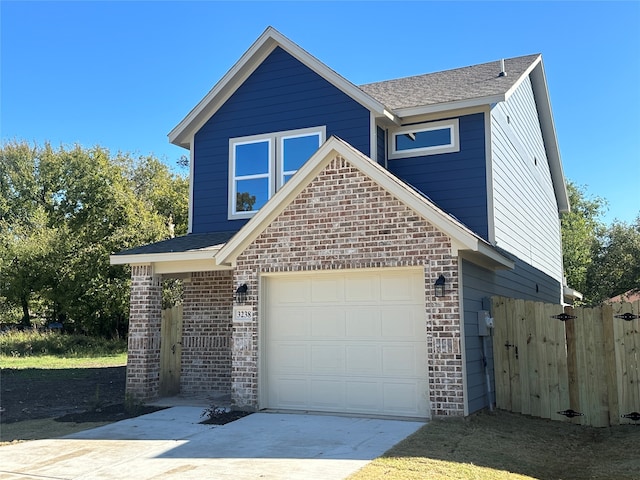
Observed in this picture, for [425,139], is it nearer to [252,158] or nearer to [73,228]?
[252,158]

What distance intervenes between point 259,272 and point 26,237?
28.9 meters

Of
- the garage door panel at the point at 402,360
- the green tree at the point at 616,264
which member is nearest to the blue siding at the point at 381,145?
the garage door panel at the point at 402,360

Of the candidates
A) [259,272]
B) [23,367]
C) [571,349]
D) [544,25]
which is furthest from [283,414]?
[23,367]

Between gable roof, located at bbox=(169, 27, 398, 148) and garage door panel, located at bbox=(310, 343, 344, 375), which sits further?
gable roof, located at bbox=(169, 27, 398, 148)

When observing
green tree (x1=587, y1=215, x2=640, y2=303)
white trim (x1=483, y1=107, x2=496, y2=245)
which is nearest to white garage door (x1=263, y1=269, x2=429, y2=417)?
Result: white trim (x1=483, y1=107, x2=496, y2=245)

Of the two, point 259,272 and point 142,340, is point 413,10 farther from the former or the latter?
point 142,340

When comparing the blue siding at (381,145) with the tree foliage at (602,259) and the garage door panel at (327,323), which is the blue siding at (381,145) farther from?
the tree foliage at (602,259)

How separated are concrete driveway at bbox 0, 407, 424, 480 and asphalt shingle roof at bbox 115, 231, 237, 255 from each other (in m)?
3.64

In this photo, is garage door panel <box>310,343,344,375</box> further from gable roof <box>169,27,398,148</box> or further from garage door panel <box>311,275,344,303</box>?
gable roof <box>169,27,398,148</box>

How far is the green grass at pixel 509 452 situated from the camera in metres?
6.69

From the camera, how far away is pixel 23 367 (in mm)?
20438

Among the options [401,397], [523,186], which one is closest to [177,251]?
[401,397]

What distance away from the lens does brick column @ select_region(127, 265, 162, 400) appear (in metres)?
12.2

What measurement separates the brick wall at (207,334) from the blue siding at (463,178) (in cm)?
501
